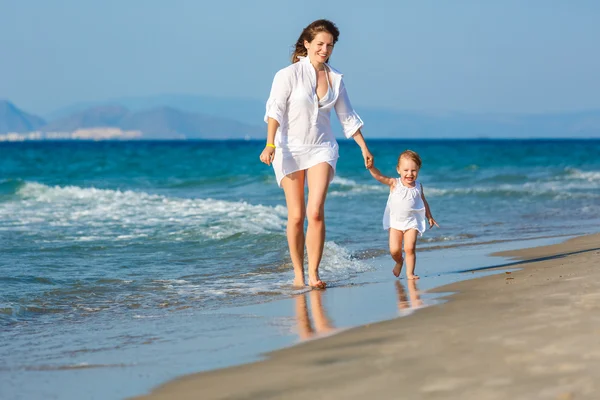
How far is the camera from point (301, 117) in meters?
6.00

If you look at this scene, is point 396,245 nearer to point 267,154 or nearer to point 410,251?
point 410,251

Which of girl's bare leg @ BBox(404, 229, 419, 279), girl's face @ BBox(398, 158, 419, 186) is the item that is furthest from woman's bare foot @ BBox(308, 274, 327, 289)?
girl's face @ BBox(398, 158, 419, 186)

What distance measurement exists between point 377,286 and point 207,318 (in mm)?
1569

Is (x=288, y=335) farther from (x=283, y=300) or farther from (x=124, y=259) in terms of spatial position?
(x=124, y=259)

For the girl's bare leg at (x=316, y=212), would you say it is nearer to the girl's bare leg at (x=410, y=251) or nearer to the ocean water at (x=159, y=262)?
the ocean water at (x=159, y=262)

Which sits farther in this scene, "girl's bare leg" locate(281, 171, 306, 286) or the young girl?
the young girl

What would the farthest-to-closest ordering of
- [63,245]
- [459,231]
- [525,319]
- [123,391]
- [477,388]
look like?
[459,231], [63,245], [525,319], [123,391], [477,388]

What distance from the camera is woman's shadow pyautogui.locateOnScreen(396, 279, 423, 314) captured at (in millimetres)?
4867

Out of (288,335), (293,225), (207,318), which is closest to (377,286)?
(293,225)

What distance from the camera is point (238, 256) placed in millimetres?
8867

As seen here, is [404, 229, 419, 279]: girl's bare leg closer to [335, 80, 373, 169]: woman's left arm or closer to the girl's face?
the girl's face

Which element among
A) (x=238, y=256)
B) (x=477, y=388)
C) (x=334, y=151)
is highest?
(x=334, y=151)

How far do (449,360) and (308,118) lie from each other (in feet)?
9.87

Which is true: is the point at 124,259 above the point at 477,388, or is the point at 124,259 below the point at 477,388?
above
